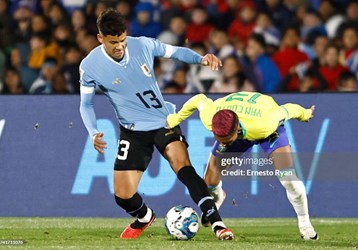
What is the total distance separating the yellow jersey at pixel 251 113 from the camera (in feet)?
31.6

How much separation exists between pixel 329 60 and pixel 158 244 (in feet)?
19.8

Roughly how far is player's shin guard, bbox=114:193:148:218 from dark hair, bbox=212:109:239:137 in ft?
4.66

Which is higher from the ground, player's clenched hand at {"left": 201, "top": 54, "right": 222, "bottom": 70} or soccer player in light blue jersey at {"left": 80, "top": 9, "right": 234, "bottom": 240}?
player's clenched hand at {"left": 201, "top": 54, "right": 222, "bottom": 70}

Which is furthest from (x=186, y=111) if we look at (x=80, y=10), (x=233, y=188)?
(x=80, y=10)

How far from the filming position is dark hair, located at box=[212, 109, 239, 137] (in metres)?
9.19

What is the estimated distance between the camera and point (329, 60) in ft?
48.2

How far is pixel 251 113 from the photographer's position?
9.64 meters

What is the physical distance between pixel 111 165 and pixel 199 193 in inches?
140

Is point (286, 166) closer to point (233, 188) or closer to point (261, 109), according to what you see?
point (261, 109)

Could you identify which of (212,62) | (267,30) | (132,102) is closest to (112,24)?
(132,102)

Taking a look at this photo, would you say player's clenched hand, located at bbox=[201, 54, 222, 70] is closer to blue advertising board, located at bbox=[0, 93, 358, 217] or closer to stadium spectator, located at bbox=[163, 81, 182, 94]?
blue advertising board, located at bbox=[0, 93, 358, 217]

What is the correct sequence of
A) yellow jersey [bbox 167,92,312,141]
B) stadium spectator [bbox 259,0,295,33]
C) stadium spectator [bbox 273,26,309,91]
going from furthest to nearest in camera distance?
stadium spectator [bbox 259,0,295,33], stadium spectator [bbox 273,26,309,91], yellow jersey [bbox 167,92,312,141]

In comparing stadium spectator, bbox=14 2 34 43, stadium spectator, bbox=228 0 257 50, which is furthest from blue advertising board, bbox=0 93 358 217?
stadium spectator, bbox=14 2 34 43
